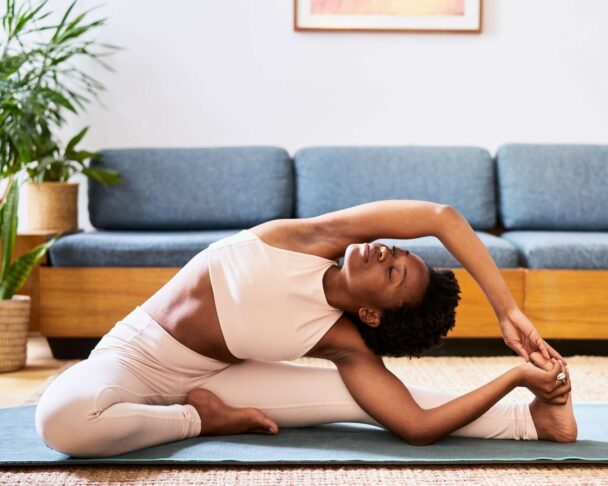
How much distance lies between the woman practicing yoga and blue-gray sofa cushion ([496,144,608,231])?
197 cm

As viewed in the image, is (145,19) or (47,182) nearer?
(47,182)

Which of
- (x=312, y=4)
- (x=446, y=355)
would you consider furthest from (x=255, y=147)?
(x=446, y=355)

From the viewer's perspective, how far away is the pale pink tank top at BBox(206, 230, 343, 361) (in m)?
2.19

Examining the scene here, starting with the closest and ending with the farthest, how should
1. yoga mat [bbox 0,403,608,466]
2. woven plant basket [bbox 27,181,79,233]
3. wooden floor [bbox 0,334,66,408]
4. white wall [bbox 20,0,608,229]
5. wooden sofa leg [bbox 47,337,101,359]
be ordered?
1. yoga mat [bbox 0,403,608,466]
2. wooden floor [bbox 0,334,66,408]
3. wooden sofa leg [bbox 47,337,101,359]
4. woven plant basket [bbox 27,181,79,233]
5. white wall [bbox 20,0,608,229]

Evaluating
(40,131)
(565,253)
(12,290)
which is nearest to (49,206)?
(40,131)

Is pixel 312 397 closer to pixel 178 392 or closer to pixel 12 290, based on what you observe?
pixel 178 392

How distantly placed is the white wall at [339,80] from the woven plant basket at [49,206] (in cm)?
57

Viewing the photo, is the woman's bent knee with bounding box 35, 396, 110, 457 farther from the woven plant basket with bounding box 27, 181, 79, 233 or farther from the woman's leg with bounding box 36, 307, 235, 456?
the woven plant basket with bounding box 27, 181, 79, 233

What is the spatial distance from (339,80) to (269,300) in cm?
262

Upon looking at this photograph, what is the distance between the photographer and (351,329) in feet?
7.41

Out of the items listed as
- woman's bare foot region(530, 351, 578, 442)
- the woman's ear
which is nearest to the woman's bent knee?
the woman's ear

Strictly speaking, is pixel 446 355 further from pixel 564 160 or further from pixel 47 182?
pixel 47 182

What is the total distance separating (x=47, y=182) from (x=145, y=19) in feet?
3.49

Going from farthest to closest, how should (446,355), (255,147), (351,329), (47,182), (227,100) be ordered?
(227,100) → (255,147) → (47,182) → (446,355) → (351,329)
